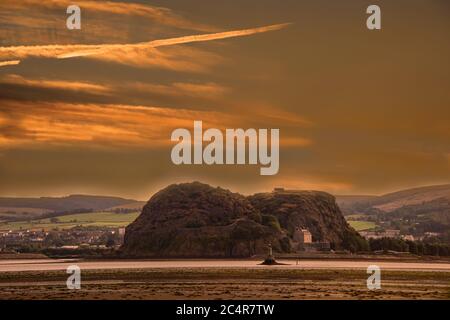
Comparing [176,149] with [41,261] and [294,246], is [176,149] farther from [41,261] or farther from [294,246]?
[294,246]

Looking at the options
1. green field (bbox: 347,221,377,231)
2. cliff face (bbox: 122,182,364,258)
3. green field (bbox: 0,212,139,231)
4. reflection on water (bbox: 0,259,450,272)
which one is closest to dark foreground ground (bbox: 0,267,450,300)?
reflection on water (bbox: 0,259,450,272)

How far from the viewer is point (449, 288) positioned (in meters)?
70.8

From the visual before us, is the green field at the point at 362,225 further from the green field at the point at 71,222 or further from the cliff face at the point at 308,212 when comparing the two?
the green field at the point at 71,222

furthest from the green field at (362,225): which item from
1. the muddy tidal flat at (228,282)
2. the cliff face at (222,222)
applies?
the muddy tidal flat at (228,282)

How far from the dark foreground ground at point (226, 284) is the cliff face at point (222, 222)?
109 feet

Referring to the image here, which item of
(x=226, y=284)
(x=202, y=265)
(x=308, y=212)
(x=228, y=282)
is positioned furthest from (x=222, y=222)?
(x=226, y=284)

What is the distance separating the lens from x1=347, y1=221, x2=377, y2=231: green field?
135550 millimetres

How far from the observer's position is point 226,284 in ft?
245

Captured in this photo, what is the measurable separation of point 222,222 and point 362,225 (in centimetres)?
2294

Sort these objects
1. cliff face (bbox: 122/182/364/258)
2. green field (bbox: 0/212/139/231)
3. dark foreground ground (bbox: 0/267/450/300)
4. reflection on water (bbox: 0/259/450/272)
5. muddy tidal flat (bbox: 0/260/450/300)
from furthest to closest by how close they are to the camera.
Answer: cliff face (bbox: 122/182/364/258) < green field (bbox: 0/212/139/231) < reflection on water (bbox: 0/259/450/272) < muddy tidal flat (bbox: 0/260/450/300) < dark foreground ground (bbox: 0/267/450/300)

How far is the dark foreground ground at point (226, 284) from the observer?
6475cm

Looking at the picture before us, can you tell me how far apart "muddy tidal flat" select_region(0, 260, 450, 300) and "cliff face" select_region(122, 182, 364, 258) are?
22.1m

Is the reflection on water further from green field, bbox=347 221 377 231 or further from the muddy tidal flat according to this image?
green field, bbox=347 221 377 231

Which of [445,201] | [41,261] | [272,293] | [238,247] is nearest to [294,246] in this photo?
[238,247]
